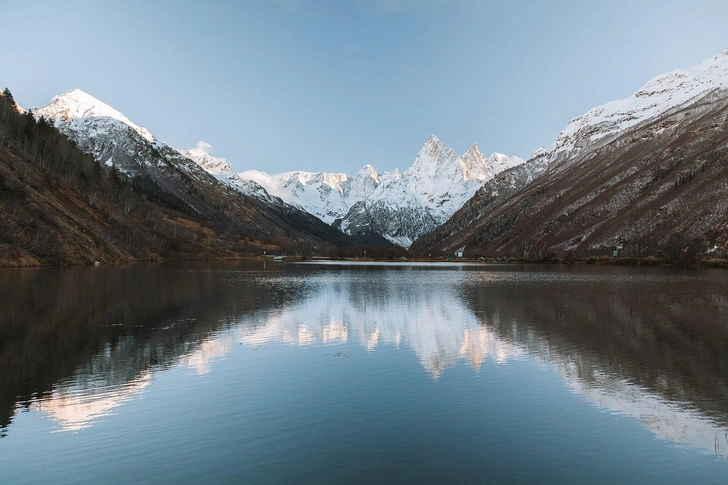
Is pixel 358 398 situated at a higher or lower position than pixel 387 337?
lower

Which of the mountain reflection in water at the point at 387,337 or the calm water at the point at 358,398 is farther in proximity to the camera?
the mountain reflection in water at the point at 387,337

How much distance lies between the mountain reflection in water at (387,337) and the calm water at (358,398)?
179mm

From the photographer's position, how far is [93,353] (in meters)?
29.5

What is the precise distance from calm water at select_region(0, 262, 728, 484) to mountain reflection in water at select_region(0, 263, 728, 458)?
18 centimetres

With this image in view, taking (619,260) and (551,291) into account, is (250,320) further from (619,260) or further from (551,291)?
(619,260)

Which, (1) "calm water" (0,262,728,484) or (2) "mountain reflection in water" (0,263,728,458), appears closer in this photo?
(1) "calm water" (0,262,728,484)

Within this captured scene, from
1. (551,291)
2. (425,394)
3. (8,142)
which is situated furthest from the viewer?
(8,142)

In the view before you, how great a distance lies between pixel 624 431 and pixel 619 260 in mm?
187475

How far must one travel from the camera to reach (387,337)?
37.9 m

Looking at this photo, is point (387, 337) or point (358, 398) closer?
point (358, 398)

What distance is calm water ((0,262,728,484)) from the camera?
49.8ft

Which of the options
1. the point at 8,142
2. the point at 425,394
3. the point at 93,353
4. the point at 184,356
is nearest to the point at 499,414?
the point at 425,394

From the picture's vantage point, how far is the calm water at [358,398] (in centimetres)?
1516

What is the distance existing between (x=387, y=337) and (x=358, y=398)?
51.6 feet
